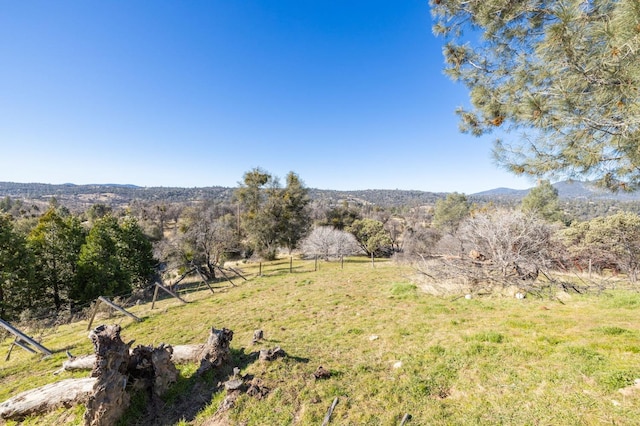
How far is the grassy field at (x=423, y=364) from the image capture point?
3.35 meters

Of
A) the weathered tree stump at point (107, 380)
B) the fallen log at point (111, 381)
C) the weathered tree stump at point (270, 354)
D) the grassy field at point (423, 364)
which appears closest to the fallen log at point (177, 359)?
the grassy field at point (423, 364)

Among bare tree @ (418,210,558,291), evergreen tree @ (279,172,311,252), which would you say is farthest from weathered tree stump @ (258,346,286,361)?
evergreen tree @ (279,172,311,252)

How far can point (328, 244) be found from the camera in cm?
2656

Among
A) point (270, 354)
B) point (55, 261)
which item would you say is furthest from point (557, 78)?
point (55, 261)

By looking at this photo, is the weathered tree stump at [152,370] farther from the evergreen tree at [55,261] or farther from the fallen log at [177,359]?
the evergreen tree at [55,261]

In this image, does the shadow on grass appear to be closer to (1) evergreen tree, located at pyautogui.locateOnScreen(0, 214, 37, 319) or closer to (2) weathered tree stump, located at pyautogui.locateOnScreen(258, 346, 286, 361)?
(2) weathered tree stump, located at pyautogui.locateOnScreen(258, 346, 286, 361)

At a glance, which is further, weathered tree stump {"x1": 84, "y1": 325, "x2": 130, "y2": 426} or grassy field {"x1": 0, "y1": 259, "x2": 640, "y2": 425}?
weathered tree stump {"x1": 84, "y1": 325, "x2": 130, "y2": 426}

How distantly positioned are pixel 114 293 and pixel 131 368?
56.2 feet

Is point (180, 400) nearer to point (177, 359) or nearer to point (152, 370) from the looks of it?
point (152, 370)

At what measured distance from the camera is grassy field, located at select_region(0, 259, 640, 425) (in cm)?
335

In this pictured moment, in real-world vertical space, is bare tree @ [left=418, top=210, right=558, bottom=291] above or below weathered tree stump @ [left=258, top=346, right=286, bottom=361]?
above

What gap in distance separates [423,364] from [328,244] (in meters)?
22.0

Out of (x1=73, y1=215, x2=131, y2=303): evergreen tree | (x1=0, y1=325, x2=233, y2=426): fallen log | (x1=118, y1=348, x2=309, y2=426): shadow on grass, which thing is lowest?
(x1=73, y1=215, x2=131, y2=303): evergreen tree

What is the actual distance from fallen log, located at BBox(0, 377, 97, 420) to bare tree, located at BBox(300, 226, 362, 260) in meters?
21.9
